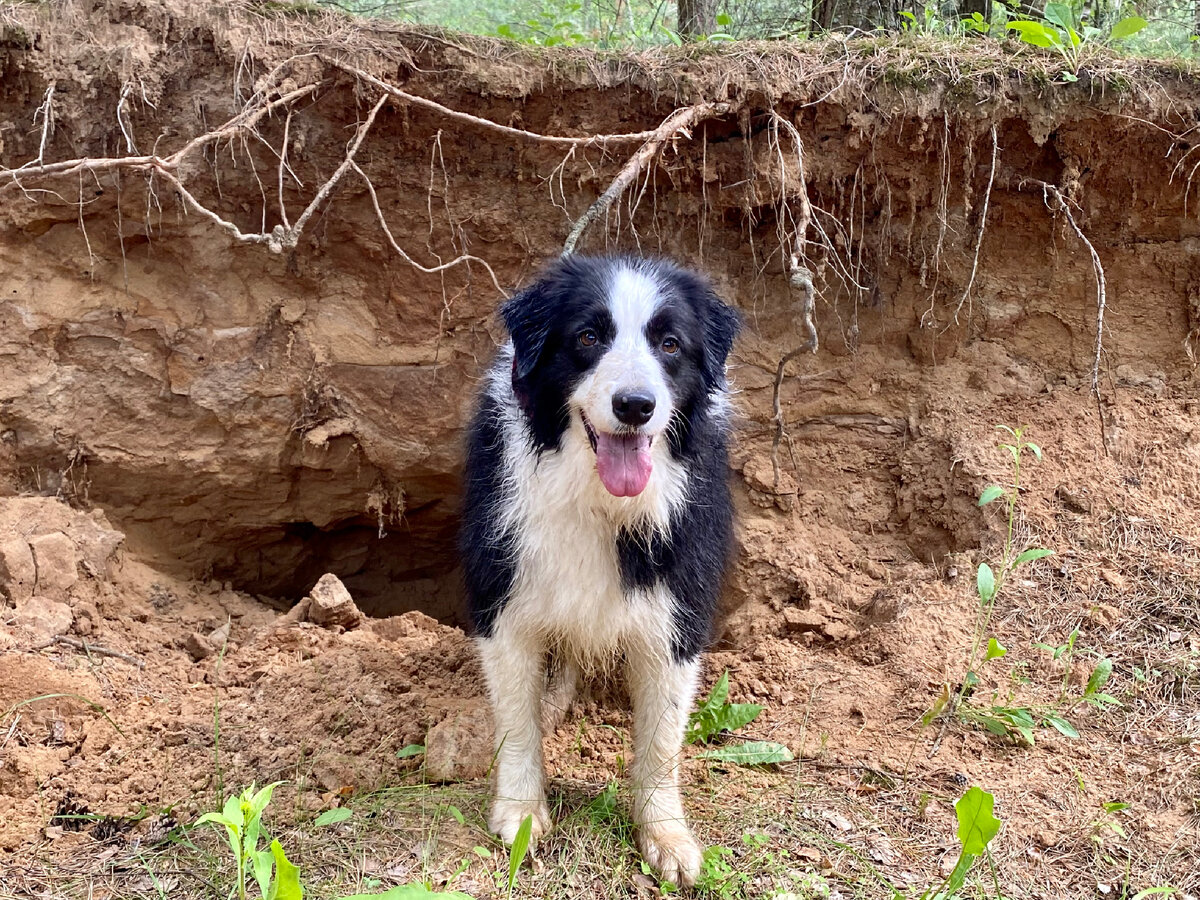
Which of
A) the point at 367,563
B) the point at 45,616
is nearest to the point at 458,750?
the point at 45,616

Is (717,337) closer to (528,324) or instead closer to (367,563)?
(528,324)

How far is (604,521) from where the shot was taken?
2.91m

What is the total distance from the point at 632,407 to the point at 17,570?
2955mm

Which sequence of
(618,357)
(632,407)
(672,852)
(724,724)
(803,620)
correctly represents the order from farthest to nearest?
(803,620) < (724,724) < (672,852) < (618,357) < (632,407)

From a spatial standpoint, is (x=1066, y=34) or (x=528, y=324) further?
(x=1066, y=34)

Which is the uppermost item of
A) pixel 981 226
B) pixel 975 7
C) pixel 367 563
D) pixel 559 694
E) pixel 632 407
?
pixel 975 7

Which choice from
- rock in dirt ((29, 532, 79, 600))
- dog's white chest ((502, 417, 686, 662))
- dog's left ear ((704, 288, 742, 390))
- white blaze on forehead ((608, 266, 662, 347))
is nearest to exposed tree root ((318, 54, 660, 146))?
dog's left ear ((704, 288, 742, 390))

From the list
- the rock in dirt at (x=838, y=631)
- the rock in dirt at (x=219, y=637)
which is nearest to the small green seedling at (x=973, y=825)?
the rock in dirt at (x=838, y=631)

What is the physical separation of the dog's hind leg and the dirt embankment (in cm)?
35

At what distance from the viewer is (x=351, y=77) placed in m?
4.08

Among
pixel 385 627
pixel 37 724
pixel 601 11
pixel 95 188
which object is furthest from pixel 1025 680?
pixel 601 11

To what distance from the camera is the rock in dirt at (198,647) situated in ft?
13.4

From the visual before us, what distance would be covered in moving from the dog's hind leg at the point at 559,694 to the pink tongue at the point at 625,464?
1.08 m

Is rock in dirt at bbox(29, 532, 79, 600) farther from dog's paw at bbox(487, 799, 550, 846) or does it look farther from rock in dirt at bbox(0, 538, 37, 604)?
dog's paw at bbox(487, 799, 550, 846)
